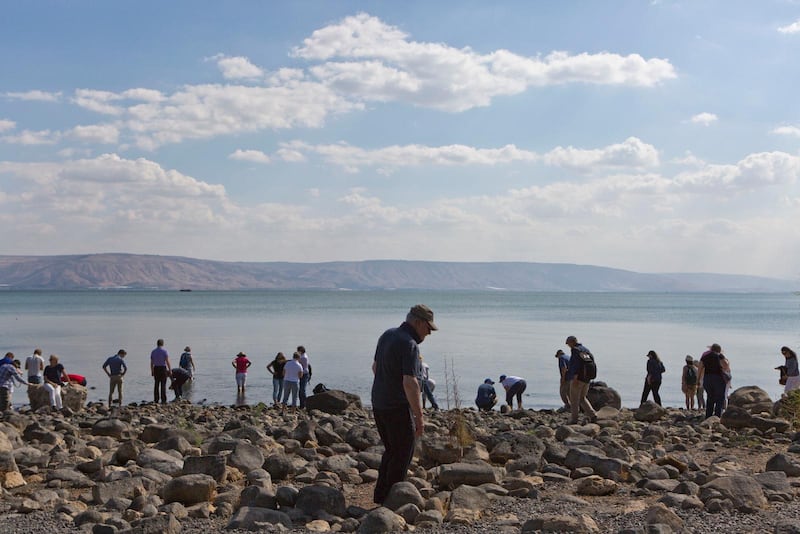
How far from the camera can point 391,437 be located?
8477 millimetres

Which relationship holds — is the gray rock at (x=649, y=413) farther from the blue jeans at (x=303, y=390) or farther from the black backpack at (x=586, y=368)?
the blue jeans at (x=303, y=390)

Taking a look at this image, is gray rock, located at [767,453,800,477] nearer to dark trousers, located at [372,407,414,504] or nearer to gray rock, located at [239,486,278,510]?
dark trousers, located at [372,407,414,504]

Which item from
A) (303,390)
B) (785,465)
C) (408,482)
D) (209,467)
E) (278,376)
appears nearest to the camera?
(408,482)

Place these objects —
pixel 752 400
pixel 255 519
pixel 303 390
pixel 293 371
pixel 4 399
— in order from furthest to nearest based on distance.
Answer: pixel 303 390, pixel 293 371, pixel 4 399, pixel 752 400, pixel 255 519

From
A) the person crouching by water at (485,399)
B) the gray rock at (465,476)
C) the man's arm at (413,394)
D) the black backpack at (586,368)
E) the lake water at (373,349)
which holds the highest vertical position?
the man's arm at (413,394)

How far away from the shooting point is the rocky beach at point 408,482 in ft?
25.4

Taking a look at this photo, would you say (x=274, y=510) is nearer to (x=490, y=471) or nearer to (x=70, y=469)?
(x=490, y=471)

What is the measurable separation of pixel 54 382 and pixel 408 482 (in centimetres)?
1644

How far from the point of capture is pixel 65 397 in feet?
73.2

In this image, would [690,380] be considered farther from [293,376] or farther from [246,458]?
[246,458]

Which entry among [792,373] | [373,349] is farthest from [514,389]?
[373,349]

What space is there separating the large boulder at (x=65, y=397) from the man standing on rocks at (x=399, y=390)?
15889mm

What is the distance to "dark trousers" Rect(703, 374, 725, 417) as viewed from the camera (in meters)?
18.5

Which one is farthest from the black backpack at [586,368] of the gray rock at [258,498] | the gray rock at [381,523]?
the gray rock at [381,523]
